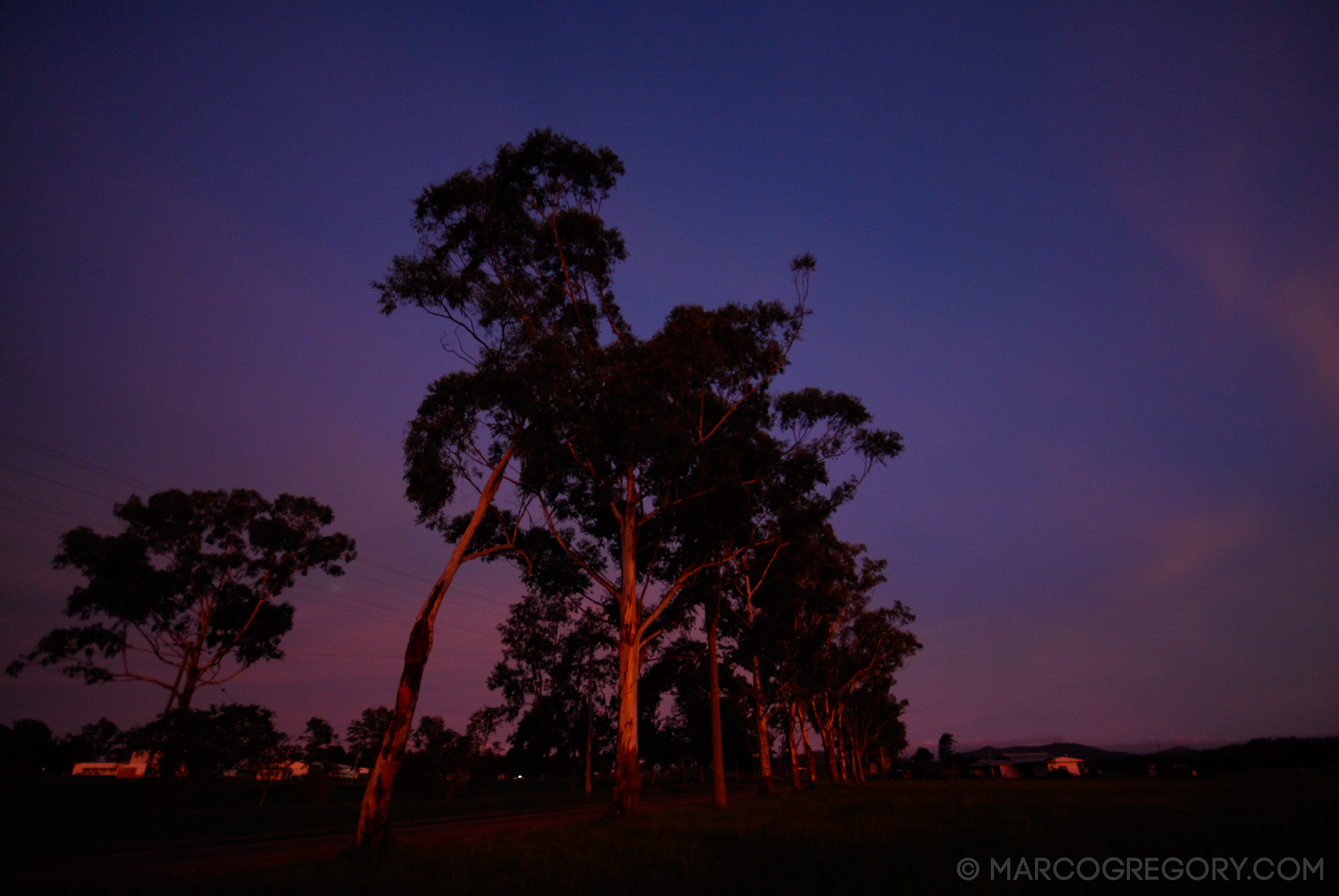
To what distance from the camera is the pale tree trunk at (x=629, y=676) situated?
805 inches

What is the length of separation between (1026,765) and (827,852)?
14820 centimetres

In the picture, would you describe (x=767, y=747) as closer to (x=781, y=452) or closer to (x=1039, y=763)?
(x=781, y=452)

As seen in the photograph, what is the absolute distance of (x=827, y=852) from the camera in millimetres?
10844

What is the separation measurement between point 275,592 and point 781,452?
30506 mm

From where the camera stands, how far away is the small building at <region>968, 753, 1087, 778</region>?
117625 millimetres

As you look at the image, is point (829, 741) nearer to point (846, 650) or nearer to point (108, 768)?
point (846, 650)

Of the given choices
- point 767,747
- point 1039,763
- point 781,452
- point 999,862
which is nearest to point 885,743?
point 1039,763

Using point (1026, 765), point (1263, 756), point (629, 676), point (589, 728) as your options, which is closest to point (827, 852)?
point (629, 676)


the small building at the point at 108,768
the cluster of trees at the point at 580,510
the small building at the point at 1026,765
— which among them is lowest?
the small building at the point at 1026,765

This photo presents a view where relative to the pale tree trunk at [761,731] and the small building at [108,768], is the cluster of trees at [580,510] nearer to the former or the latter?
the pale tree trunk at [761,731]

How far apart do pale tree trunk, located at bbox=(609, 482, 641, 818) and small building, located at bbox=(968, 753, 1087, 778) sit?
377 ft

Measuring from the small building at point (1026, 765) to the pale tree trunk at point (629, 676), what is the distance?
115006mm

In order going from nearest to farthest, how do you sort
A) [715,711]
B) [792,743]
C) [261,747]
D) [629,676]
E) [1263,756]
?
1. [629,676]
2. [715,711]
3. [261,747]
4. [792,743]
5. [1263,756]

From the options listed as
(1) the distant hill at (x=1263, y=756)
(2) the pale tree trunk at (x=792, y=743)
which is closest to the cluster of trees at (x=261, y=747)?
(2) the pale tree trunk at (x=792, y=743)
